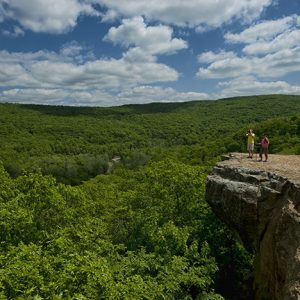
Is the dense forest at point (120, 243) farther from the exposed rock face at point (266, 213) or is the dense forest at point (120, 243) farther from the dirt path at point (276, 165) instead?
the dirt path at point (276, 165)

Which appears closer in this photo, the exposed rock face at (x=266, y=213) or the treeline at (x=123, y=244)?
the treeline at (x=123, y=244)

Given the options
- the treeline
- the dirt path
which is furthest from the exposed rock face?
the treeline

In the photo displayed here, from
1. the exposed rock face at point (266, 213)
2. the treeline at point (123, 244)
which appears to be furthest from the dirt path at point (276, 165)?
the treeline at point (123, 244)

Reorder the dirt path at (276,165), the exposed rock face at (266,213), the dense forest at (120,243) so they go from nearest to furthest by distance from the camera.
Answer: the dense forest at (120,243) → the exposed rock face at (266,213) → the dirt path at (276,165)

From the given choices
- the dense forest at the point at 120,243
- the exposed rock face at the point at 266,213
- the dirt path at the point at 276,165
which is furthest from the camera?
the dirt path at the point at 276,165

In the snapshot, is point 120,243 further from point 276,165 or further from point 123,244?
point 276,165

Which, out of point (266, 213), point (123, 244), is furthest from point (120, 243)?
point (266, 213)

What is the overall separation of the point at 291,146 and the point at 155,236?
59.2 metres

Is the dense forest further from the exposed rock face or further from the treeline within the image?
the exposed rock face

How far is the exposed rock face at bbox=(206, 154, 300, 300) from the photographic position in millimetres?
17938

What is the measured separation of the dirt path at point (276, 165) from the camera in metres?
21.6

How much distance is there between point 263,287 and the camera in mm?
22125

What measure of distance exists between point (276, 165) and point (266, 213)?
438cm

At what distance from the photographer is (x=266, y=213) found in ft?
68.9
